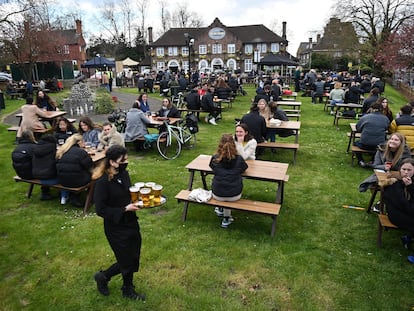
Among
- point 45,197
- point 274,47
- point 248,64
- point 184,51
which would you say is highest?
point 274,47

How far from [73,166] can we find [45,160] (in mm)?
575

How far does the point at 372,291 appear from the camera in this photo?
3.64 metres

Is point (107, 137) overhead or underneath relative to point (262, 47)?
underneath

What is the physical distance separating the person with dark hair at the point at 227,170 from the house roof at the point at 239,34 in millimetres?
46096

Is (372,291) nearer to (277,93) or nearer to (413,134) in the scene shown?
(413,134)

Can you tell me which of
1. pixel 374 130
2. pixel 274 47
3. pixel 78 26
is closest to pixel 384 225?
pixel 374 130

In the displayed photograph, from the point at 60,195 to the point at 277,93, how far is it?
417 inches

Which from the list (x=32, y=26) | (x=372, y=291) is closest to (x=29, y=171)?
(x=372, y=291)

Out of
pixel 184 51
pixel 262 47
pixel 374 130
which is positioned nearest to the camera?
pixel 374 130

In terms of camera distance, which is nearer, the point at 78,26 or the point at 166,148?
the point at 166,148

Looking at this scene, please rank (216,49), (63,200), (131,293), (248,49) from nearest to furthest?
(131,293) < (63,200) < (248,49) < (216,49)

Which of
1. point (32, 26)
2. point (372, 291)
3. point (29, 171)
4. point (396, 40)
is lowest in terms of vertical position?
point (372, 291)

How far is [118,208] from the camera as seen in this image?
3096mm

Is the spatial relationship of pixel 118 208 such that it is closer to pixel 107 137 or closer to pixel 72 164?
pixel 72 164
